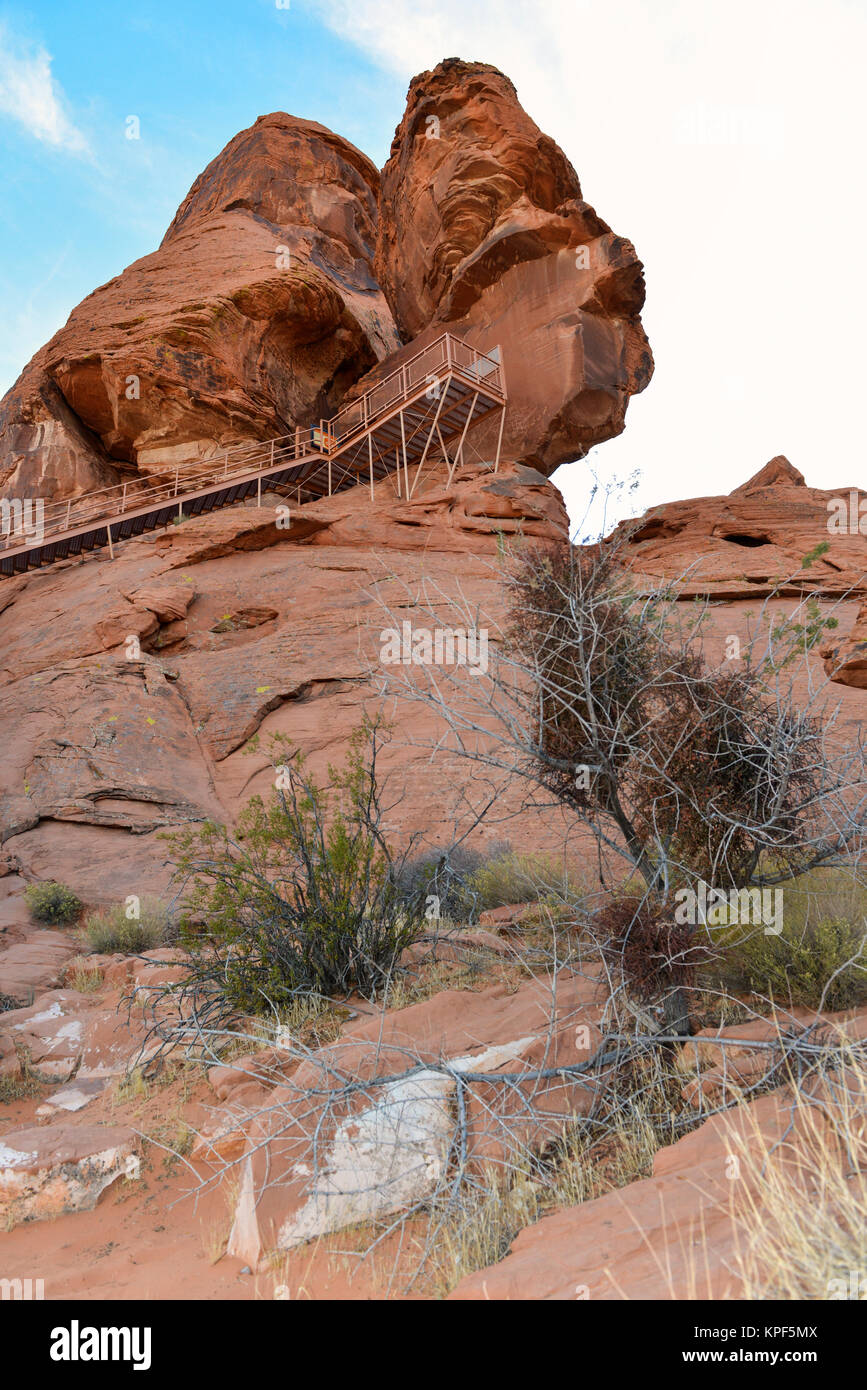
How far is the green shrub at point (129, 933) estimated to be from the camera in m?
8.72

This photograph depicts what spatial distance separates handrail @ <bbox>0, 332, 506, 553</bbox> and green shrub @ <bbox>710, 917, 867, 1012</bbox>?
723 inches

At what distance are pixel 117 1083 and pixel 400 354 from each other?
22.9 meters

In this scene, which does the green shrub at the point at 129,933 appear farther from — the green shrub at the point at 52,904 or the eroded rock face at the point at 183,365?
the eroded rock face at the point at 183,365

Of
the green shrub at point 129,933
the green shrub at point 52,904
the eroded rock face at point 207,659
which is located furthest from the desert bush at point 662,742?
the green shrub at point 52,904

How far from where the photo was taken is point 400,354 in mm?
24562

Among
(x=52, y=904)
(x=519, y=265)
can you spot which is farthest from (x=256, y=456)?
(x=52, y=904)

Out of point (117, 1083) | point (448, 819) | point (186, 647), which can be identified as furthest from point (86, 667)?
point (117, 1083)

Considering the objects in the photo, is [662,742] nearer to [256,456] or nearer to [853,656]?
[853,656]

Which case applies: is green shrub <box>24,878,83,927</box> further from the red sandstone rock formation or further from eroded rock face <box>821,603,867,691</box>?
the red sandstone rock formation

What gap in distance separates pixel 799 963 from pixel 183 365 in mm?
22010

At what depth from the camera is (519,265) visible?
2209 centimetres

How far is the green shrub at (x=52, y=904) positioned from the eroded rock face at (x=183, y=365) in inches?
608
